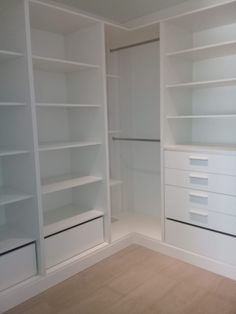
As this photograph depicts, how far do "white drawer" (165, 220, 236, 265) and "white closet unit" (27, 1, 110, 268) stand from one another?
0.63 m

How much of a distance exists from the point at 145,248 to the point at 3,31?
2.31m

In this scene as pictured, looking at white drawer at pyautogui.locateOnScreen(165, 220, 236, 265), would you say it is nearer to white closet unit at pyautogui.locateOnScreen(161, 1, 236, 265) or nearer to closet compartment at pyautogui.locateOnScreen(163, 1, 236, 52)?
white closet unit at pyautogui.locateOnScreen(161, 1, 236, 265)

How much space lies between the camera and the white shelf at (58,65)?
7.38 feet

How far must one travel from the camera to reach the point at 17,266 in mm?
2100

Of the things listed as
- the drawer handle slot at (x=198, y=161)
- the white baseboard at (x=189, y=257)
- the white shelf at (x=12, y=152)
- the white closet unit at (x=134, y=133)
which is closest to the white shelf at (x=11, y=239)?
the white shelf at (x=12, y=152)

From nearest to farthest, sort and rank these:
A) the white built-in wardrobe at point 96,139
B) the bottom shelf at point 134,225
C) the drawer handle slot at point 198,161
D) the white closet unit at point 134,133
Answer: the white built-in wardrobe at point 96,139 → the drawer handle slot at point 198,161 → the bottom shelf at point 134,225 → the white closet unit at point 134,133

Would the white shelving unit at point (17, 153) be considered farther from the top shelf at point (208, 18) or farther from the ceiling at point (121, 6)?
the top shelf at point (208, 18)

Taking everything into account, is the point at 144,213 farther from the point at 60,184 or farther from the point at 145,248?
the point at 60,184

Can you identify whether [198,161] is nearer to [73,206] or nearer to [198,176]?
[198,176]

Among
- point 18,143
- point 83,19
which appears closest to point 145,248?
point 18,143

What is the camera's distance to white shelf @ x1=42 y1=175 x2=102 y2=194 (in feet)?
7.77

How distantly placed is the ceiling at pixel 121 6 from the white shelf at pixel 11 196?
186 cm

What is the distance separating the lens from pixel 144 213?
11.5ft

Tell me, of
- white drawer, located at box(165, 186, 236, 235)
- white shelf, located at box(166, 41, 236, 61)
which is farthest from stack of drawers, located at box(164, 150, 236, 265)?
white shelf, located at box(166, 41, 236, 61)
